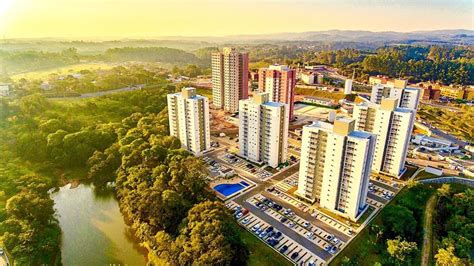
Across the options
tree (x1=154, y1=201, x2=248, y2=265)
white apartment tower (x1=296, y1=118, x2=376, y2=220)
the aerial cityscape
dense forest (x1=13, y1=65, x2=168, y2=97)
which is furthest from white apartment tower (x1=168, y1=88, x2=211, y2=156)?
dense forest (x1=13, y1=65, x2=168, y2=97)

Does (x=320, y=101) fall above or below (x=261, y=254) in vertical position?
above

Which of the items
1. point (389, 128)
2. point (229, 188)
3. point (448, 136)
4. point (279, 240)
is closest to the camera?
point (279, 240)

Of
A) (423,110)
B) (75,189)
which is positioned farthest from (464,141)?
(75,189)

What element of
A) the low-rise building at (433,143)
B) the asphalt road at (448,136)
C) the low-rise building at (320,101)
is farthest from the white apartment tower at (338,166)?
the low-rise building at (320,101)

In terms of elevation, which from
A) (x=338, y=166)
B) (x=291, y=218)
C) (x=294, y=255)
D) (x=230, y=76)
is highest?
(x=230, y=76)

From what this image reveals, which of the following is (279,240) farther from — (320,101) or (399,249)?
(320,101)

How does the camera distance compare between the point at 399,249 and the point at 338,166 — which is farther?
the point at 338,166

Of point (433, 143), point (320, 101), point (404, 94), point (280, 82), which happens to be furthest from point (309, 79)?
point (433, 143)

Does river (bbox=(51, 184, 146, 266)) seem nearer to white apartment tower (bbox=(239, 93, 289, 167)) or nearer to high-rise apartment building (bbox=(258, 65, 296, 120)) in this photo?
white apartment tower (bbox=(239, 93, 289, 167))
